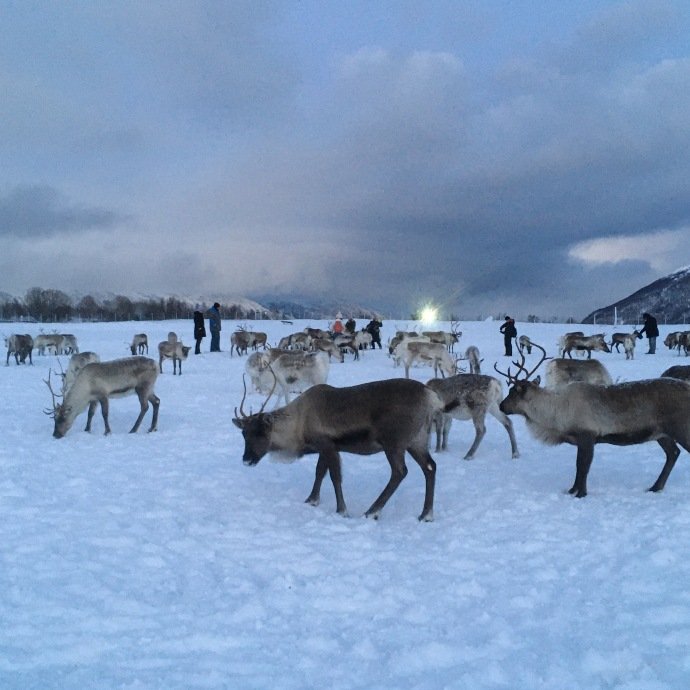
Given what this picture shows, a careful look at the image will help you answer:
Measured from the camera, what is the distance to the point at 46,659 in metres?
3.11

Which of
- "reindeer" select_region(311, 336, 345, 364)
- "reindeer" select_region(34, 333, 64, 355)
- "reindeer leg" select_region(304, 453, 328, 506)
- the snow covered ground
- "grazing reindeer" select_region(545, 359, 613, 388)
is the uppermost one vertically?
"reindeer" select_region(34, 333, 64, 355)

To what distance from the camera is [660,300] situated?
143250 mm

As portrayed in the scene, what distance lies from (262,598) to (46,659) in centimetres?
140

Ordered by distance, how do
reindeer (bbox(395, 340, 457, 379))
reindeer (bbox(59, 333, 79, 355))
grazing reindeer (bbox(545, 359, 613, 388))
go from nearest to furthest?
grazing reindeer (bbox(545, 359, 613, 388)) → reindeer (bbox(395, 340, 457, 379)) → reindeer (bbox(59, 333, 79, 355))

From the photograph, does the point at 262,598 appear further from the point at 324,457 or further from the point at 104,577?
the point at 324,457

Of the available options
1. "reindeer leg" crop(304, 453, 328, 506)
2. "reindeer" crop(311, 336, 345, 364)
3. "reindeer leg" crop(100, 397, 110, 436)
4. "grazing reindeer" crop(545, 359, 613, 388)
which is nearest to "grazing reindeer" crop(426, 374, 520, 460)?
"reindeer leg" crop(304, 453, 328, 506)

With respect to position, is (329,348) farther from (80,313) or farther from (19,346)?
(80,313)

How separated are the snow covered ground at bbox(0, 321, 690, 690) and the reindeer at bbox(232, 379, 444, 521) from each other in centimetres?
45

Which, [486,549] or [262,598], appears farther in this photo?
[486,549]

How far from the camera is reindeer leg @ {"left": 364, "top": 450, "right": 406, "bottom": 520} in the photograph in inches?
230

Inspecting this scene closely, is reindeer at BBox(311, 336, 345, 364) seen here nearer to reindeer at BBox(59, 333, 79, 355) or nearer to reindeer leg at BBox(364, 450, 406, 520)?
reindeer at BBox(59, 333, 79, 355)

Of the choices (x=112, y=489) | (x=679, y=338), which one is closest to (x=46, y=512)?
(x=112, y=489)

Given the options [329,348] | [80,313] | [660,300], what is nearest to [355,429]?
[329,348]

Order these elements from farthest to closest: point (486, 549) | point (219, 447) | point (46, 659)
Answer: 1. point (219, 447)
2. point (486, 549)
3. point (46, 659)
